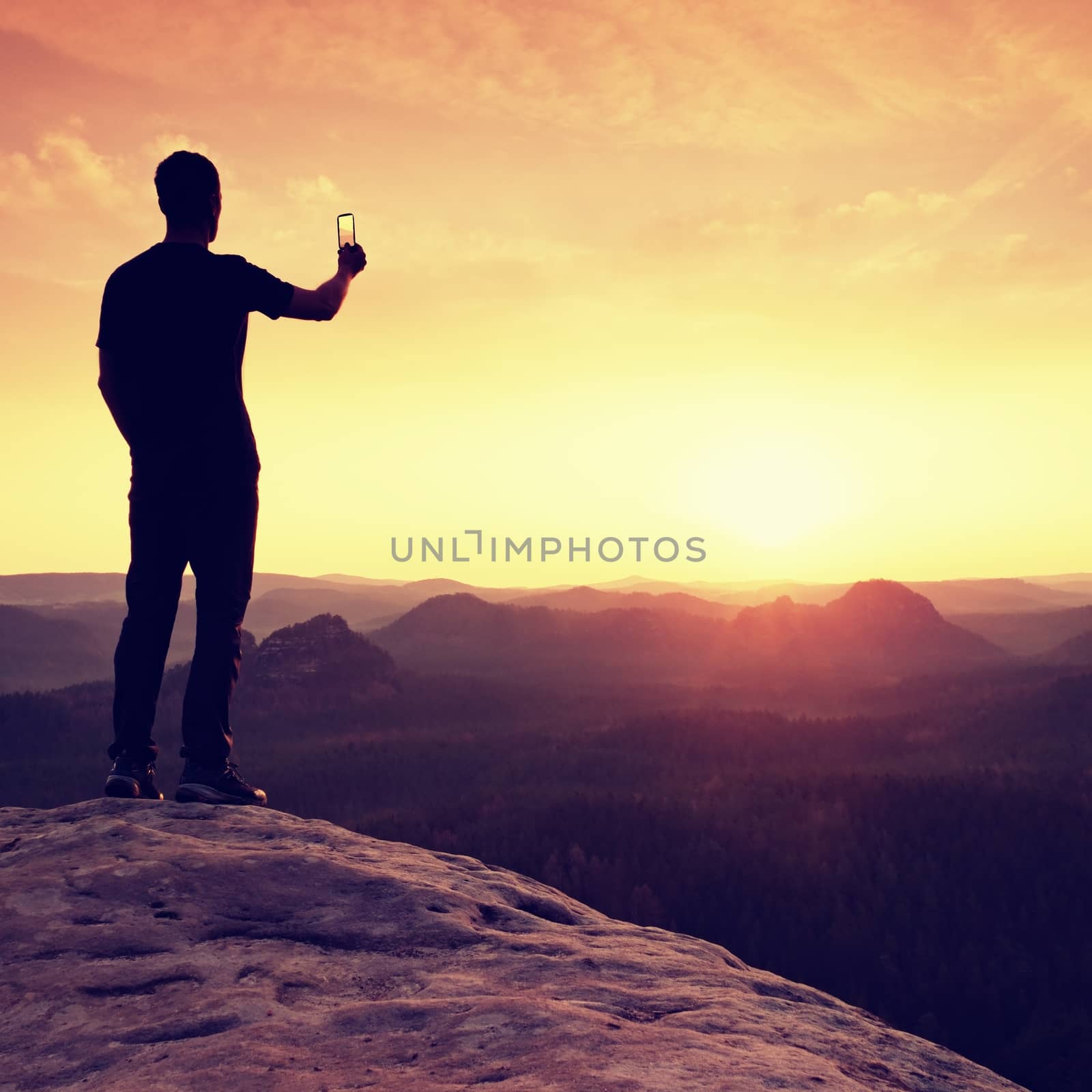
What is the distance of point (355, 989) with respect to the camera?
311cm

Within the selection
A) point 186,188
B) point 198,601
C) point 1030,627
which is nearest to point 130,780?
point 198,601

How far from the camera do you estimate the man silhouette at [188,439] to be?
5.10 metres

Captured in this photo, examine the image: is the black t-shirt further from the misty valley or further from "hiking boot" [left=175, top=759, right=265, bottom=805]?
the misty valley

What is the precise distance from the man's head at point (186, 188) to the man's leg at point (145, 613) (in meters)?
1.60

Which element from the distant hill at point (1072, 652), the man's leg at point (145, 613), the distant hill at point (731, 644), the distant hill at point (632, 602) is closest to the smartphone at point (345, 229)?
the man's leg at point (145, 613)

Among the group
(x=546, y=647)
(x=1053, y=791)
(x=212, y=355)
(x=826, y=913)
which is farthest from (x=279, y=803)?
(x=546, y=647)

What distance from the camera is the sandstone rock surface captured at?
7.86 ft

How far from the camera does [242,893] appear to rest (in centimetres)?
381

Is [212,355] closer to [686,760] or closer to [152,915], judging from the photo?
[152,915]

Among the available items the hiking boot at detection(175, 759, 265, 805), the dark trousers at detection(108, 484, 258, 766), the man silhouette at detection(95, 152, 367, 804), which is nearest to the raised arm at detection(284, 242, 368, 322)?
the man silhouette at detection(95, 152, 367, 804)

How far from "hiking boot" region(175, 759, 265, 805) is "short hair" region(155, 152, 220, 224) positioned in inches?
124

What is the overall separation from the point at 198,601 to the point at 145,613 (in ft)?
0.95

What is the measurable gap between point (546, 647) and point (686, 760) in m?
21.7

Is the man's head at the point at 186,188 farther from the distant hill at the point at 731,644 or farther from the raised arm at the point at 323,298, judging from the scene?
the distant hill at the point at 731,644
